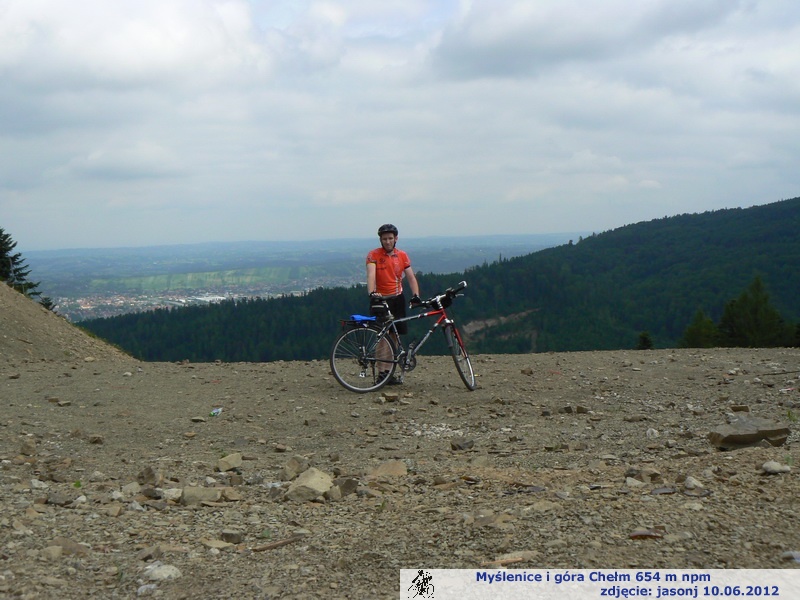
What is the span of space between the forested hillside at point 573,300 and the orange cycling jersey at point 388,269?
42.1 metres

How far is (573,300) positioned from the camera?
95.0 meters

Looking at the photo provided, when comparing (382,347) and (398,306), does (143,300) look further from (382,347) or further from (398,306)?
(382,347)

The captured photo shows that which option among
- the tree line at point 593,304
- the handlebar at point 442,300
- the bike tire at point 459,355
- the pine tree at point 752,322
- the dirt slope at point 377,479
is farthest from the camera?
the tree line at point 593,304

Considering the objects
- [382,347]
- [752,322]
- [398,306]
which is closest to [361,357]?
[382,347]

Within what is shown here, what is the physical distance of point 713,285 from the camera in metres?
98.5

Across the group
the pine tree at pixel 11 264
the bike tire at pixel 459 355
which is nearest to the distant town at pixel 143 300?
the pine tree at pixel 11 264

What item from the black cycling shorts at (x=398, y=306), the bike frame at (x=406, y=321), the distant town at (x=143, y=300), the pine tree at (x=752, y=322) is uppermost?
the black cycling shorts at (x=398, y=306)

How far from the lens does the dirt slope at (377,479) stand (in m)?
3.23

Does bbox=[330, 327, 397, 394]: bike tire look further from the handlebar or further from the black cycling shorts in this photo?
the handlebar

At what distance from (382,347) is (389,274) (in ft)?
3.19

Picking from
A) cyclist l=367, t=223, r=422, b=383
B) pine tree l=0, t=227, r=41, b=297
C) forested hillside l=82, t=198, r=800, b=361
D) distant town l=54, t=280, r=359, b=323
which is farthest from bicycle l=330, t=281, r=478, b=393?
distant town l=54, t=280, r=359, b=323

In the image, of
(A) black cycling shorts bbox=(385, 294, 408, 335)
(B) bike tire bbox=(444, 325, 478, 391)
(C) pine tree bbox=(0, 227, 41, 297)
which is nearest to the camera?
(B) bike tire bbox=(444, 325, 478, 391)

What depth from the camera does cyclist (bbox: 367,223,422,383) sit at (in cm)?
877

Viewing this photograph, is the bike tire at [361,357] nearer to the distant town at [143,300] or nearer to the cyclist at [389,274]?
the cyclist at [389,274]
